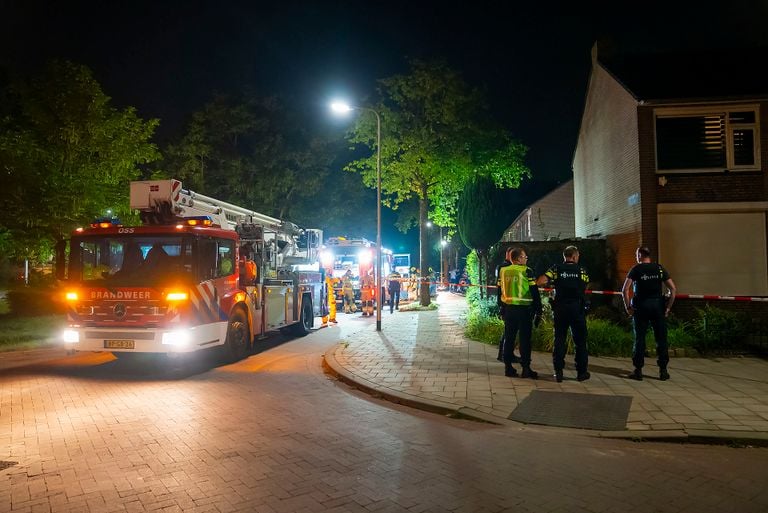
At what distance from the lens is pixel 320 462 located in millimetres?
4906

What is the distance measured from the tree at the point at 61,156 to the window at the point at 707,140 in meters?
14.6

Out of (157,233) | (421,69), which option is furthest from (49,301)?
(421,69)

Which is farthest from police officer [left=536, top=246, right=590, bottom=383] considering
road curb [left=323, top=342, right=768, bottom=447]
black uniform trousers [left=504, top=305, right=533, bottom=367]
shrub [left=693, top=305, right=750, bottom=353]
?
shrub [left=693, top=305, right=750, bottom=353]

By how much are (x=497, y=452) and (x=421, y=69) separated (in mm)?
18169

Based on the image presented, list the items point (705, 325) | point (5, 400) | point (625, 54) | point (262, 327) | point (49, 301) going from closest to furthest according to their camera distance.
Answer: point (5, 400) < point (705, 325) < point (262, 327) < point (49, 301) < point (625, 54)

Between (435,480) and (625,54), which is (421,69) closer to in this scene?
(625,54)

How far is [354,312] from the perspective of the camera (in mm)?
22312

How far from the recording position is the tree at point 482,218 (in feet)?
55.8

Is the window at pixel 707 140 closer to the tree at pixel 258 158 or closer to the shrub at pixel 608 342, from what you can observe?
the shrub at pixel 608 342

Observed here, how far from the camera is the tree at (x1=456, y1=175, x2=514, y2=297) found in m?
17.0

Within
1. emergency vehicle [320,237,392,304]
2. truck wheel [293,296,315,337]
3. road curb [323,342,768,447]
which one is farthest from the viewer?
emergency vehicle [320,237,392,304]

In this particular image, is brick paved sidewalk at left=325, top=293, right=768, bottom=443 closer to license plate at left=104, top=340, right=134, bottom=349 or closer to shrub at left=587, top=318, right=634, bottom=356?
shrub at left=587, top=318, right=634, bottom=356

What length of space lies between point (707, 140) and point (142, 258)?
13.5m

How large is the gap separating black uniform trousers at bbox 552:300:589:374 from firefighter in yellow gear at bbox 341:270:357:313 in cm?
1382
